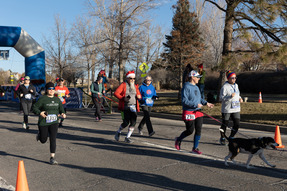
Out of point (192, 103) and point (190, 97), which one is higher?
point (190, 97)

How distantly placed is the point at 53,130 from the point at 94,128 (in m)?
4.60

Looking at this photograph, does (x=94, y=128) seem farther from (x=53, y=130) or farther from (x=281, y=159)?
(x=281, y=159)

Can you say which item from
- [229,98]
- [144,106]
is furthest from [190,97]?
[144,106]

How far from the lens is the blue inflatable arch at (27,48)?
67.9 ft

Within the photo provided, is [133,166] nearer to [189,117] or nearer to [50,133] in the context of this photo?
[189,117]

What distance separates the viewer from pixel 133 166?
552 centimetres

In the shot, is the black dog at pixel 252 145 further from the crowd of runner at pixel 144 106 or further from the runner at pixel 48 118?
the runner at pixel 48 118

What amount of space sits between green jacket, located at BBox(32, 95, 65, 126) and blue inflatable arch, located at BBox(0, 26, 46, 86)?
1696cm

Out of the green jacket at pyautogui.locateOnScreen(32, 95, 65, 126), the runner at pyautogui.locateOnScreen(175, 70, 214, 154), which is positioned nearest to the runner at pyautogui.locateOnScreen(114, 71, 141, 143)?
the runner at pyautogui.locateOnScreen(175, 70, 214, 154)

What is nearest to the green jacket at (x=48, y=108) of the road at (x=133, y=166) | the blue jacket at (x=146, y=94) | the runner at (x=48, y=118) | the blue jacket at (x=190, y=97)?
the runner at (x=48, y=118)

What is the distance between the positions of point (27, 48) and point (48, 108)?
17233 mm

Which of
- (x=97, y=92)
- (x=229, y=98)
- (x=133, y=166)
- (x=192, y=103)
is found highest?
(x=97, y=92)

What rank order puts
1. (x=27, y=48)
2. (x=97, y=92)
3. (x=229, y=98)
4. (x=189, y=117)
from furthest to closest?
(x=27, y=48)
(x=97, y=92)
(x=229, y=98)
(x=189, y=117)

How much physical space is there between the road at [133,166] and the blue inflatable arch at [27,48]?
1419cm
